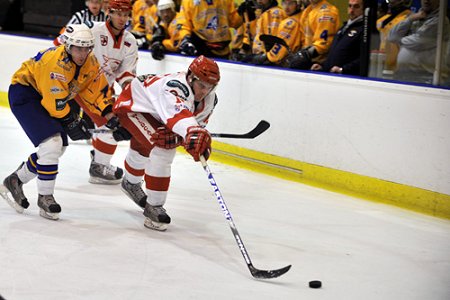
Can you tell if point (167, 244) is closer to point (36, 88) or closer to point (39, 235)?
point (39, 235)

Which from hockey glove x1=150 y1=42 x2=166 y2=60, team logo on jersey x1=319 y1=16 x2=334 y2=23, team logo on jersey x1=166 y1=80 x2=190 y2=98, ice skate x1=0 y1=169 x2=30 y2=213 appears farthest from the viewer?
hockey glove x1=150 y1=42 x2=166 y2=60

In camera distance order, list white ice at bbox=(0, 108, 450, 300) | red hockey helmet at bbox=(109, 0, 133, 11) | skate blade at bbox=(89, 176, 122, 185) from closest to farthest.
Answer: white ice at bbox=(0, 108, 450, 300)
red hockey helmet at bbox=(109, 0, 133, 11)
skate blade at bbox=(89, 176, 122, 185)

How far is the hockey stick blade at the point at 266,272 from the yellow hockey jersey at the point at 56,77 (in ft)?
4.56

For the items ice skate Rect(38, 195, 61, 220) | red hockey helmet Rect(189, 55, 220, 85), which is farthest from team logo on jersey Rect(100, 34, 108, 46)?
red hockey helmet Rect(189, 55, 220, 85)

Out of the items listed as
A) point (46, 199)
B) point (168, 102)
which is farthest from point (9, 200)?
point (168, 102)

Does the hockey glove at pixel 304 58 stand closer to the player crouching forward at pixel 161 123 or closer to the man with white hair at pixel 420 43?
the man with white hair at pixel 420 43

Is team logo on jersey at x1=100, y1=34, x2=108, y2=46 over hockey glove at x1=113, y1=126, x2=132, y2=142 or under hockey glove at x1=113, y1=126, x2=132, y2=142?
over

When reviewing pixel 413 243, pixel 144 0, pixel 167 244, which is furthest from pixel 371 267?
pixel 144 0

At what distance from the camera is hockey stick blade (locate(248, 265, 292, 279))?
3.46 m

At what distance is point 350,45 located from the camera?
5.45 meters

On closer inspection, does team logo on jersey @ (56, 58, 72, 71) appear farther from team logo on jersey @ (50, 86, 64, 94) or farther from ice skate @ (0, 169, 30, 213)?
ice skate @ (0, 169, 30, 213)

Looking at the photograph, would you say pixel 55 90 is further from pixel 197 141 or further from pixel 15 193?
pixel 197 141

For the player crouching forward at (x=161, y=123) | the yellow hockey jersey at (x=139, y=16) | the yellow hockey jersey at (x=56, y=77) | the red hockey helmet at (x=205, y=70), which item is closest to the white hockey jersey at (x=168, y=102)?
the player crouching forward at (x=161, y=123)

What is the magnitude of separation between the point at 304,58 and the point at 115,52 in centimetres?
123
